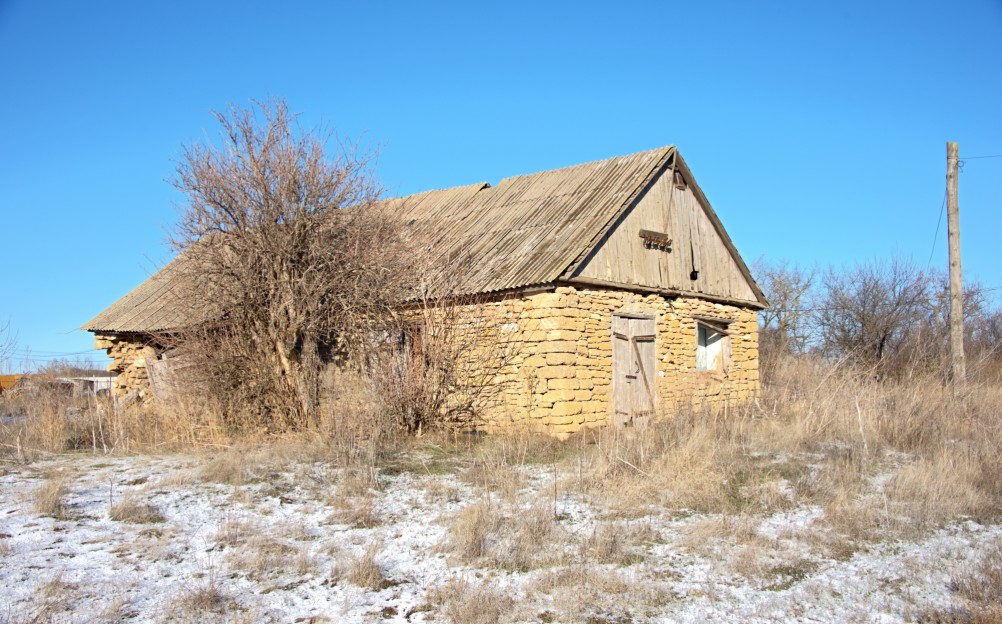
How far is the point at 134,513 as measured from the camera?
6.07 meters

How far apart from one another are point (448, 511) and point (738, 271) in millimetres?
10718

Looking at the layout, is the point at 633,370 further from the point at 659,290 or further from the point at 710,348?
the point at 710,348

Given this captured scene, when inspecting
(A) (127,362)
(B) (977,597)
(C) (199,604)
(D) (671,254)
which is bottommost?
(B) (977,597)

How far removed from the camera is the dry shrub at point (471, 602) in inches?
171

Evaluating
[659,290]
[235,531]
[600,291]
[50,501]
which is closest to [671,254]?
[659,290]

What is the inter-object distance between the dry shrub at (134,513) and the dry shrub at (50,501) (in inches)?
15.0

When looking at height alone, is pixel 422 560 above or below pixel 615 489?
below

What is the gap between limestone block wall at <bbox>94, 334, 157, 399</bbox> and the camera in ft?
56.7

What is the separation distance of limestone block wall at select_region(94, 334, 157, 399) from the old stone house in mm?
663

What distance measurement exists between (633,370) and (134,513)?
8222mm

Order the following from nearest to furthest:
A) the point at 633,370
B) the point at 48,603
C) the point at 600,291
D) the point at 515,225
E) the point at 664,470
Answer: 1. the point at 48,603
2. the point at 664,470
3. the point at 600,291
4. the point at 633,370
5. the point at 515,225

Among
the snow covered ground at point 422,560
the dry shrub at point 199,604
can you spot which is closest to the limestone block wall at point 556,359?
the snow covered ground at point 422,560

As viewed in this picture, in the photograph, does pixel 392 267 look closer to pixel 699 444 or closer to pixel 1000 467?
pixel 699 444

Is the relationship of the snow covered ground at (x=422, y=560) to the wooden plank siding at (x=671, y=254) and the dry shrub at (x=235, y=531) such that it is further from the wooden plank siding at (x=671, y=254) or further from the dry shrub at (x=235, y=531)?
the wooden plank siding at (x=671, y=254)
